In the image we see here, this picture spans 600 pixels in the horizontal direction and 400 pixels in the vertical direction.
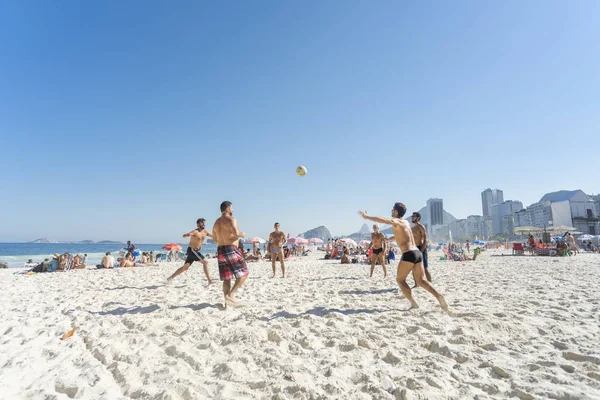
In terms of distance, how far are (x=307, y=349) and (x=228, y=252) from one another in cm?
227

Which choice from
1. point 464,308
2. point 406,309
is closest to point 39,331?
point 406,309

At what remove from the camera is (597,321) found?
3.40 m

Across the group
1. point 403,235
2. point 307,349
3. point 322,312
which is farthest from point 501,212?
point 307,349

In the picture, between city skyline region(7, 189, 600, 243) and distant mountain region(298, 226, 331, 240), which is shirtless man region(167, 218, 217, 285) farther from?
distant mountain region(298, 226, 331, 240)

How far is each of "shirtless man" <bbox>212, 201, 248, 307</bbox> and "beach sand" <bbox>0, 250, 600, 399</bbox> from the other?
0.36 m

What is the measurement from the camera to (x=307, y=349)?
9.16 feet

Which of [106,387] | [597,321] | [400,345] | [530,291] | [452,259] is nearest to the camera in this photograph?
[106,387]

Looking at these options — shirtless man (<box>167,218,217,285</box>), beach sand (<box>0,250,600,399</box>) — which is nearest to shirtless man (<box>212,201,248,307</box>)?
beach sand (<box>0,250,600,399</box>)

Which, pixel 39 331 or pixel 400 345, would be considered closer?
pixel 400 345

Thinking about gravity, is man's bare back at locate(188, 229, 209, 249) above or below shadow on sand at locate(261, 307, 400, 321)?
above

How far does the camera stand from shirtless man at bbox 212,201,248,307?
179 inches

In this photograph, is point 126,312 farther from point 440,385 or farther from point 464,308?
point 464,308

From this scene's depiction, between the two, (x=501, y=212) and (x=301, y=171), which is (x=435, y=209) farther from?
(x=301, y=171)

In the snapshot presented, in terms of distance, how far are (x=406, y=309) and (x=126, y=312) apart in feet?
13.3
